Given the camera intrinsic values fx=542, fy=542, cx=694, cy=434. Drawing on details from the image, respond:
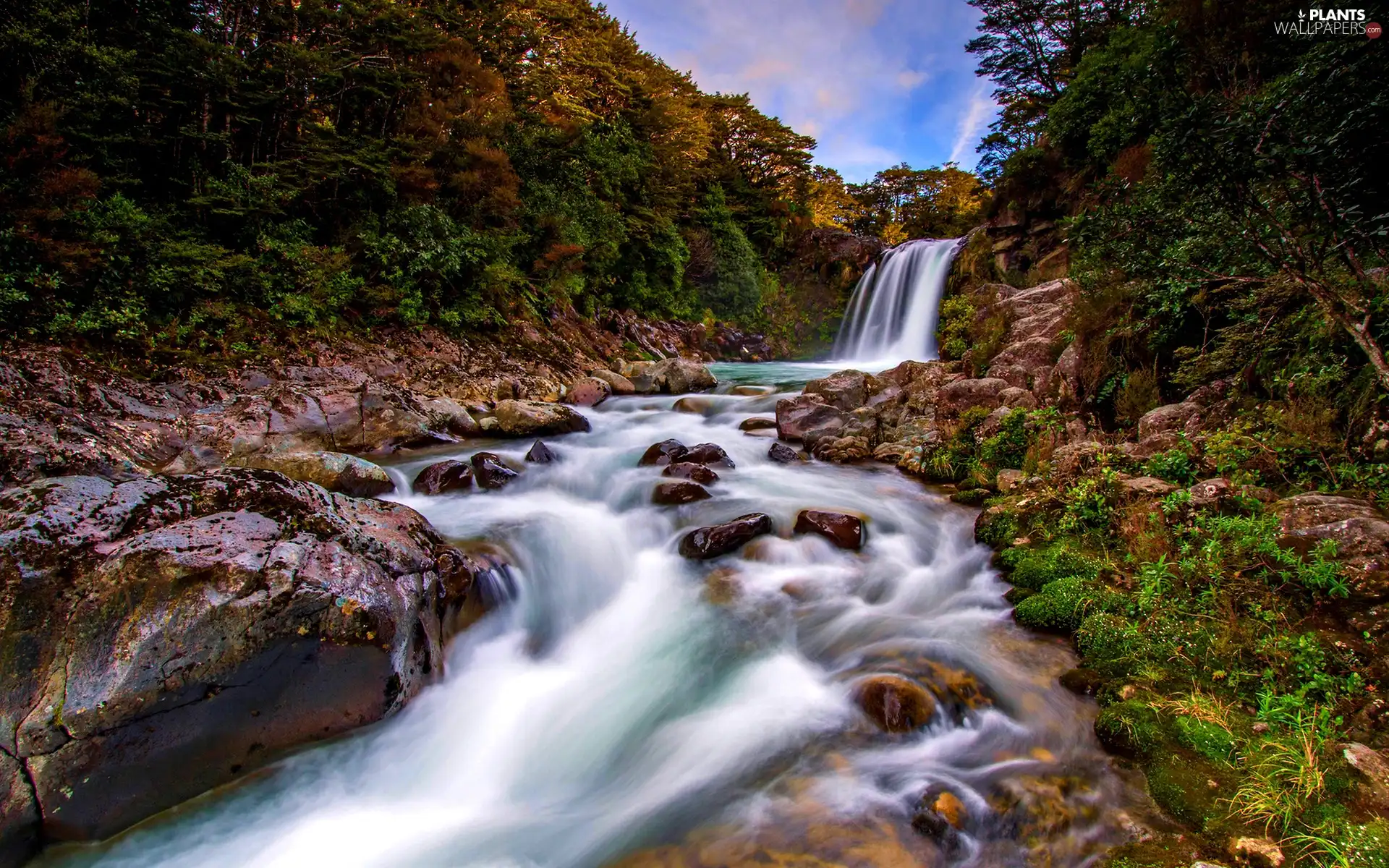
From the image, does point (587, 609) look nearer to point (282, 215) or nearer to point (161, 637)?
point (161, 637)

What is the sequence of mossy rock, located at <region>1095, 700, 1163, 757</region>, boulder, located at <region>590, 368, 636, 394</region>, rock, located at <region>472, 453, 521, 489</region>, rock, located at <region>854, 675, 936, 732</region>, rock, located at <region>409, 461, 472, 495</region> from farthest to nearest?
boulder, located at <region>590, 368, 636, 394</region> → rock, located at <region>472, 453, 521, 489</region> → rock, located at <region>409, 461, 472, 495</region> → rock, located at <region>854, 675, 936, 732</region> → mossy rock, located at <region>1095, 700, 1163, 757</region>

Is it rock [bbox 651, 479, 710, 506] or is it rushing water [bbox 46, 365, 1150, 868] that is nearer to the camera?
rushing water [bbox 46, 365, 1150, 868]

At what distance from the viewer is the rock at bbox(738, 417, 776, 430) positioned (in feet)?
36.5

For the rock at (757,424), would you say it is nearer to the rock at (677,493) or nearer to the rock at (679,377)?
the rock at (677,493)

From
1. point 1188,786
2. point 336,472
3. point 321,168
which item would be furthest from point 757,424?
point 321,168

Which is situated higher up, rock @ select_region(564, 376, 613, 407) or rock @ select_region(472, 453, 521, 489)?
rock @ select_region(564, 376, 613, 407)

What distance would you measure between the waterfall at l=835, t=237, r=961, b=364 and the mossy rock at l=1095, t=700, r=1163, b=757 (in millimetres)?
17999

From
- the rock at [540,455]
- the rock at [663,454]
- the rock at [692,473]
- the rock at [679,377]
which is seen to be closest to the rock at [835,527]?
the rock at [692,473]

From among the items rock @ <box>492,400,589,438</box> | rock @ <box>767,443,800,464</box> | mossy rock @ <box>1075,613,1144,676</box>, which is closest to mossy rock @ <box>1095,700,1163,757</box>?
mossy rock @ <box>1075,613,1144,676</box>

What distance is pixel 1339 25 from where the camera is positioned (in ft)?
12.7

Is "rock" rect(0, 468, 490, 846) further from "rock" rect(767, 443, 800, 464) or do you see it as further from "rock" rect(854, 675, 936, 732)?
"rock" rect(767, 443, 800, 464)

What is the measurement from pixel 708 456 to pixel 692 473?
0.98 metres

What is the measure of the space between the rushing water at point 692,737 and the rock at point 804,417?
3.42 metres

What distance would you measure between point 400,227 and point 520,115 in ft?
21.3
